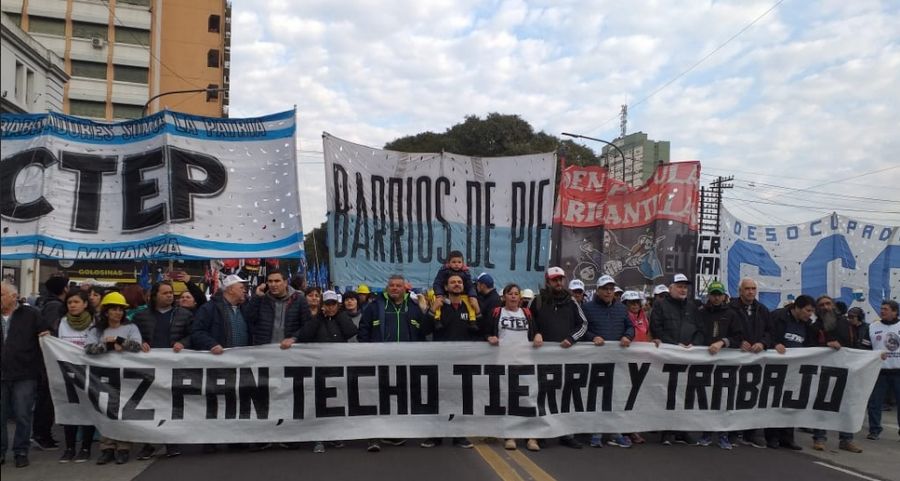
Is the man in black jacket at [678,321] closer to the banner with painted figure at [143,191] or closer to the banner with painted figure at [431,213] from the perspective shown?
the banner with painted figure at [431,213]

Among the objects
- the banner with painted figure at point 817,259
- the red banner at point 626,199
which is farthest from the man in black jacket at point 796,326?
the banner with painted figure at point 817,259

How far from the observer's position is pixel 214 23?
63938mm

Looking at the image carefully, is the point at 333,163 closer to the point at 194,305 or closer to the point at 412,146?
the point at 194,305

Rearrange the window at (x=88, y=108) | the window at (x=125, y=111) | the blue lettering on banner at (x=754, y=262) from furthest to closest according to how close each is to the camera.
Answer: the window at (x=125, y=111) < the window at (x=88, y=108) < the blue lettering on banner at (x=754, y=262)

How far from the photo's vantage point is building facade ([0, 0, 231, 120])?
56938mm

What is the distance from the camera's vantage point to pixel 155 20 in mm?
60562

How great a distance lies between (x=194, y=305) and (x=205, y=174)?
1362 mm

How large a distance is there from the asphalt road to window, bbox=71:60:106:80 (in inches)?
2271

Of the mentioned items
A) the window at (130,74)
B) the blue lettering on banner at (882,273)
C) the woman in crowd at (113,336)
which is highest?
the window at (130,74)

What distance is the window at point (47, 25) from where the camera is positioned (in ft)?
185

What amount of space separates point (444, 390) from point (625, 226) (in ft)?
13.9

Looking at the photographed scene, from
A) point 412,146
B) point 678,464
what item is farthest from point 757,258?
point 412,146

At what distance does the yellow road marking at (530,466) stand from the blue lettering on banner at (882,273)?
27.8 feet

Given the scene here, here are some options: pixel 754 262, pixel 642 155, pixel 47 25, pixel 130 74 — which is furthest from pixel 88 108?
pixel 754 262
